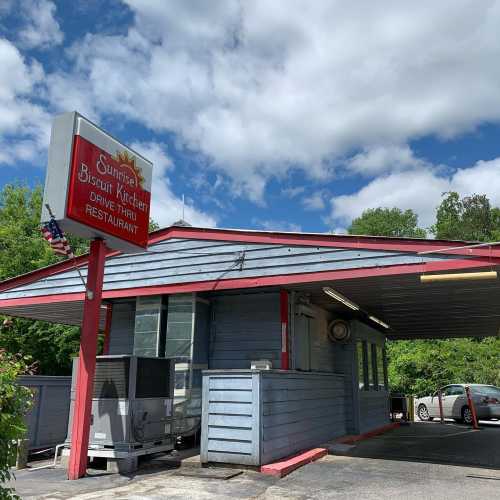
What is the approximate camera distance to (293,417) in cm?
941

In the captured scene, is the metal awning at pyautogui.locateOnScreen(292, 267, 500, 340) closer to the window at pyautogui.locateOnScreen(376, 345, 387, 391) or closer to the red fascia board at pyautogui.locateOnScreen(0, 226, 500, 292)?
the red fascia board at pyautogui.locateOnScreen(0, 226, 500, 292)

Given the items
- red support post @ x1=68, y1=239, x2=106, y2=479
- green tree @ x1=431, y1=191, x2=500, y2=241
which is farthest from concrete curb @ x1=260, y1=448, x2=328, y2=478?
green tree @ x1=431, y1=191, x2=500, y2=241

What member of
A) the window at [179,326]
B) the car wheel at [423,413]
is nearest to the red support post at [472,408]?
the car wheel at [423,413]

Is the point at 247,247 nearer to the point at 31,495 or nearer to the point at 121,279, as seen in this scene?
the point at 121,279

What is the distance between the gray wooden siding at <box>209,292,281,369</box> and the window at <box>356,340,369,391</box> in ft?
15.0

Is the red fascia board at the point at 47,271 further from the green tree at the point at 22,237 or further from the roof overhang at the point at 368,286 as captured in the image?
the green tree at the point at 22,237

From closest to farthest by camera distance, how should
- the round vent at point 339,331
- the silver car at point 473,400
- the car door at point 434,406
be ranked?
the round vent at point 339,331, the silver car at point 473,400, the car door at point 434,406

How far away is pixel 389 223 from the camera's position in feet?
182

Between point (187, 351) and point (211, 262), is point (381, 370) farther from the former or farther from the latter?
point (211, 262)

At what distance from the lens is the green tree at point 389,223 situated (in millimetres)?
54875

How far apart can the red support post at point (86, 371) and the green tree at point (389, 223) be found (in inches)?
1904

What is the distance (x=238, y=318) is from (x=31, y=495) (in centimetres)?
536

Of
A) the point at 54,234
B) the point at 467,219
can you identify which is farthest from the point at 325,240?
the point at 467,219

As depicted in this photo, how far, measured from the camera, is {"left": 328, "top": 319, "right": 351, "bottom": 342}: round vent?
13.5m
